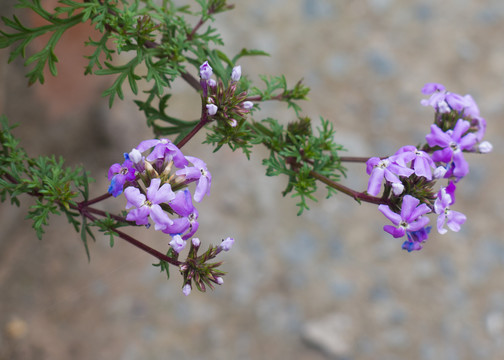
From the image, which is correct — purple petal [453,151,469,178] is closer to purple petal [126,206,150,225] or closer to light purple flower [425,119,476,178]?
light purple flower [425,119,476,178]

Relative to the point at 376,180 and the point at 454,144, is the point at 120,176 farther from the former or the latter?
the point at 454,144

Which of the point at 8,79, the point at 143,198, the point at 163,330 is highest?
the point at 8,79

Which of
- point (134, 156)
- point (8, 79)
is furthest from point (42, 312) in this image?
point (134, 156)

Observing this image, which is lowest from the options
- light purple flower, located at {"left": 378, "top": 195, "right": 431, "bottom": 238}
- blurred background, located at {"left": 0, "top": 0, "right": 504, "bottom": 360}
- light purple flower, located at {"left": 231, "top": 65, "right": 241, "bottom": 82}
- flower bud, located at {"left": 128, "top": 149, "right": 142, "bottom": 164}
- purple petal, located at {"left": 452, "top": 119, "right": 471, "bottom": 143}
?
→ flower bud, located at {"left": 128, "top": 149, "right": 142, "bottom": 164}

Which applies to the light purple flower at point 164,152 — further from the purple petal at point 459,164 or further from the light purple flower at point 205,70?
the purple petal at point 459,164

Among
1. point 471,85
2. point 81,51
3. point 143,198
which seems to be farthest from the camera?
point 471,85

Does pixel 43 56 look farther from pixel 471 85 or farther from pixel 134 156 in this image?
pixel 471 85

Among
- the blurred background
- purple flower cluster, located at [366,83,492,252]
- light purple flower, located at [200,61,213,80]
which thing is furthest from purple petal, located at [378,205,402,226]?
the blurred background

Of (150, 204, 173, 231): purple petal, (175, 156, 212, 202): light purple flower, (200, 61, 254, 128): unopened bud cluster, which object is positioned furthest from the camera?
(200, 61, 254, 128): unopened bud cluster
